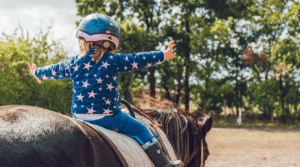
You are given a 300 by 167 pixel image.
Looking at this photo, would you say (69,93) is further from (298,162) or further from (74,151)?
(74,151)

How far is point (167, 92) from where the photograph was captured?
24938mm

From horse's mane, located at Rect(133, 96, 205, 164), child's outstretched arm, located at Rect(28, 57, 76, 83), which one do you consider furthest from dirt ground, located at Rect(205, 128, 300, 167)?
child's outstretched arm, located at Rect(28, 57, 76, 83)

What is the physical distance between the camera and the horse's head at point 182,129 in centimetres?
301

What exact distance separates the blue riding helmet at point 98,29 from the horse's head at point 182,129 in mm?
1075

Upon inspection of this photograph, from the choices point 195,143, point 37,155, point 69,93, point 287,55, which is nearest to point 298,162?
point 195,143

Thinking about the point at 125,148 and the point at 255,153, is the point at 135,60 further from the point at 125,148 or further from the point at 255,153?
the point at 255,153

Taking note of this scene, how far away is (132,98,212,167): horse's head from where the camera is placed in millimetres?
3006

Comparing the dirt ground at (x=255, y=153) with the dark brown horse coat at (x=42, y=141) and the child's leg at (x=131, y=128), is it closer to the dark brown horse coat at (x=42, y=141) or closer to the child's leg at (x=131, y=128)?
the child's leg at (x=131, y=128)

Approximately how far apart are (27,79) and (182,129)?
6203 mm

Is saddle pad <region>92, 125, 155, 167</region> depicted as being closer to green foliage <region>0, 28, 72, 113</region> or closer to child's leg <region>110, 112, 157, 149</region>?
child's leg <region>110, 112, 157, 149</region>

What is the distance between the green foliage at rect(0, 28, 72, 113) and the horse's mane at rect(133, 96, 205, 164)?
17.0 feet

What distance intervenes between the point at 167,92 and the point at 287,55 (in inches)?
404

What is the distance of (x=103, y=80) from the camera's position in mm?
1999

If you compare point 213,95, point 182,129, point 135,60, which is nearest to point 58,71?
point 135,60
